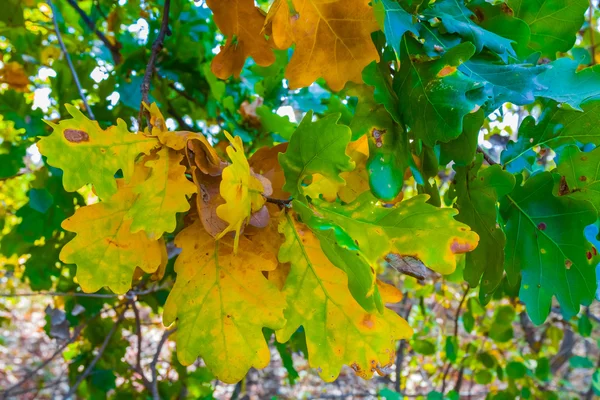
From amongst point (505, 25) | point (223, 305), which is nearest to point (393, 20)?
point (505, 25)

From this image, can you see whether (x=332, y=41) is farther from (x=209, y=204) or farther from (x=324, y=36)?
(x=209, y=204)

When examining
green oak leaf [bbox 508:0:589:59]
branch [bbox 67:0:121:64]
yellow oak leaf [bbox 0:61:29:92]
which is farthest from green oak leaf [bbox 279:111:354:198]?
yellow oak leaf [bbox 0:61:29:92]

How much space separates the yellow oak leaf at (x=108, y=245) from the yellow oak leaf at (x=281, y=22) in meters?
0.24

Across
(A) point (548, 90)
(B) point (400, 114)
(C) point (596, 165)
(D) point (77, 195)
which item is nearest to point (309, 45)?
(B) point (400, 114)

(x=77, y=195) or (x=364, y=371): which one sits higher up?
(x=364, y=371)

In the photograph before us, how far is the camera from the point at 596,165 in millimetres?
638

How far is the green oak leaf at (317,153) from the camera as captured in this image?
→ 583 mm

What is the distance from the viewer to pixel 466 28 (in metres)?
0.59

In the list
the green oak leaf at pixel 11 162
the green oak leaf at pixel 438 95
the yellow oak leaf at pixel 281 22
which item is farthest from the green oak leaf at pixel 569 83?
the green oak leaf at pixel 11 162

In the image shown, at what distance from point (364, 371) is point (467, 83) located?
0.37 meters

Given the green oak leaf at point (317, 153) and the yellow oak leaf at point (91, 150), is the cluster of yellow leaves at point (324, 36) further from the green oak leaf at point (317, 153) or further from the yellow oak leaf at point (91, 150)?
the yellow oak leaf at point (91, 150)

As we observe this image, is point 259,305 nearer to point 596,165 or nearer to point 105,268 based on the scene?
point 105,268

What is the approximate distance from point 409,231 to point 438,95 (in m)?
0.16

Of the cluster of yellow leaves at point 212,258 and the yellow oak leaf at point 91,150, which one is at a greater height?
the yellow oak leaf at point 91,150
